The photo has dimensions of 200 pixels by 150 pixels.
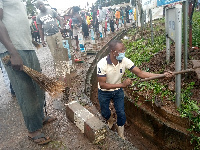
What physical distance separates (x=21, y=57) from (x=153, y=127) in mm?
2776

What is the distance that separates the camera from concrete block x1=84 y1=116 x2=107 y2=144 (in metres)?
2.62

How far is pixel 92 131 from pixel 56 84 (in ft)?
2.91

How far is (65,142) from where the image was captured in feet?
9.28

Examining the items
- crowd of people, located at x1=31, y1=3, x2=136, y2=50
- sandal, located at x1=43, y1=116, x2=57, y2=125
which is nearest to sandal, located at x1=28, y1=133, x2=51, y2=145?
sandal, located at x1=43, y1=116, x2=57, y2=125

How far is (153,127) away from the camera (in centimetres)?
354

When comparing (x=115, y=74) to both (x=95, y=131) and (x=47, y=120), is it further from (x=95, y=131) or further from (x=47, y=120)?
(x=47, y=120)

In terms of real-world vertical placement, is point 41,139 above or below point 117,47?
below

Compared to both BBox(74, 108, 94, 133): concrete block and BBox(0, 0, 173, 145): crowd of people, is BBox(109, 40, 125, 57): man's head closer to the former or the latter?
BBox(0, 0, 173, 145): crowd of people

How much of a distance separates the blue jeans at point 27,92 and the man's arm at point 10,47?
20cm

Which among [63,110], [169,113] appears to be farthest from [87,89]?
[169,113]


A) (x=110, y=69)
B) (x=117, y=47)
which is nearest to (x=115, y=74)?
(x=110, y=69)

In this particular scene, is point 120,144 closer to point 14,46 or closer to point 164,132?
point 164,132

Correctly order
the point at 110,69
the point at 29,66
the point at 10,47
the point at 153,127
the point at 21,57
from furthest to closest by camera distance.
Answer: the point at 153,127, the point at 110,69, the point at 29,66, the point at 21,57, the point at 10,47

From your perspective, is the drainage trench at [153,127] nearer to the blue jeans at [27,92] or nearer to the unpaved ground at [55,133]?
the unpaved ground at [55,133]
